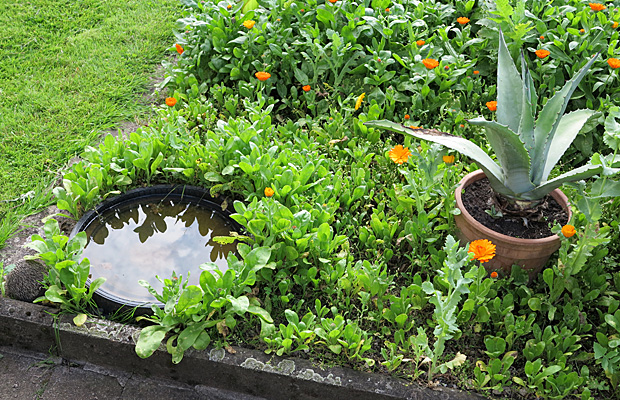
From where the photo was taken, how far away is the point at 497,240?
101 inches

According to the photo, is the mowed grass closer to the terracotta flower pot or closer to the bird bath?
the bird bath

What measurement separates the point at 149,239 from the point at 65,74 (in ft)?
8.10

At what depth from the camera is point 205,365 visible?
2.43m

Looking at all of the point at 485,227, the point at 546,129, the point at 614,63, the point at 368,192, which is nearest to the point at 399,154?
the point at 368,192

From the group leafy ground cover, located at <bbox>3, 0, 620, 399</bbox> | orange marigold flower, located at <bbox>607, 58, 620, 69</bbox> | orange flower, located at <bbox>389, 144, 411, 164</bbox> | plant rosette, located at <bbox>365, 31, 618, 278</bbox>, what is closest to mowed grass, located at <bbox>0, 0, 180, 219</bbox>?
leafy ground cover, located at <bbox>3, 0, 620, 399</bbox>

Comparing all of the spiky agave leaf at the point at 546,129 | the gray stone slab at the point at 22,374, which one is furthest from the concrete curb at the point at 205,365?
the spiky agave leaf at the point at 546,129

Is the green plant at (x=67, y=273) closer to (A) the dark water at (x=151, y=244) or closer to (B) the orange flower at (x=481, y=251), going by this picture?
(A) the dark water at (x=151, y=244)

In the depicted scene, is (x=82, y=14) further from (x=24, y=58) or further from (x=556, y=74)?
(x=556, y=74)

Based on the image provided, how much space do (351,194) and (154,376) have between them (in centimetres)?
146

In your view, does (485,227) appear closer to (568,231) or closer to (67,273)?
(568,231)

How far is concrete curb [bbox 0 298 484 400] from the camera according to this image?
2.33m

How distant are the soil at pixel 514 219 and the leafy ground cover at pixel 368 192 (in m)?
0.11

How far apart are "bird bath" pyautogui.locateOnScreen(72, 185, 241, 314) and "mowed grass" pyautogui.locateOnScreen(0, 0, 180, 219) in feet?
2.45

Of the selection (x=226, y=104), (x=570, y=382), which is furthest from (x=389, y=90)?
(x=570, y=382)
